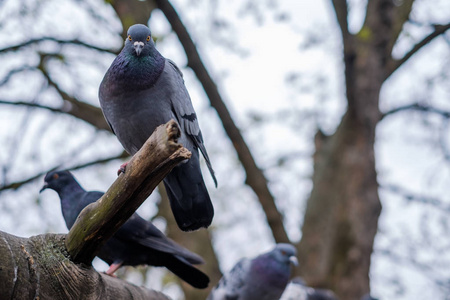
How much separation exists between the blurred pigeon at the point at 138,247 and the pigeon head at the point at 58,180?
0.10 meters

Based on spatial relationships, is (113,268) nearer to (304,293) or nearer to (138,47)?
(138,47)

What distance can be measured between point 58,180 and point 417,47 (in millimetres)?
6175

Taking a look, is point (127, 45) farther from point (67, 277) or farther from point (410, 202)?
point (410, 202)

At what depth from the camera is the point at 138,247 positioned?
4.31m

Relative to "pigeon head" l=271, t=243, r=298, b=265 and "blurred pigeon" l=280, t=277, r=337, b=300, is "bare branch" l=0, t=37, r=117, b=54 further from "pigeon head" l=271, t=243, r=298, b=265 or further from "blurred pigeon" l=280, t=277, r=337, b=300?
"blurred pigeon" l=280, t=277, r=337, b=300

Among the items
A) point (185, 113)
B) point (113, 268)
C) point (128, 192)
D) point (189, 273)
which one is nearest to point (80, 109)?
point (113, 268)

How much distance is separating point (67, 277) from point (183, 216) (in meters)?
0.93

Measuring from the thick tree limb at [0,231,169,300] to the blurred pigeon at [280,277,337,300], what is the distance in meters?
4.14

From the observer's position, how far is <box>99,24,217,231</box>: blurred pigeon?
10.5ft

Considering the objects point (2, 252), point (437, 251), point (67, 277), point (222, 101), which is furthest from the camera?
point (437, 251)

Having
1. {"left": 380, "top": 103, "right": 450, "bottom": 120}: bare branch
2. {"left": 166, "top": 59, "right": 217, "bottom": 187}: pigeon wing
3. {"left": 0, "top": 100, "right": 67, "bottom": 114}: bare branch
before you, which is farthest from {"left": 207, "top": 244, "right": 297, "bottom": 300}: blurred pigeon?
{"left": 380, "top": 103, "right": 450, "bottom": 120}: bare branch

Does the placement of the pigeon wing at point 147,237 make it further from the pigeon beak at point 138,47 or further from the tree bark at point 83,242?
the pigeon beak at point 138,47

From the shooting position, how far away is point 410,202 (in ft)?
33.1

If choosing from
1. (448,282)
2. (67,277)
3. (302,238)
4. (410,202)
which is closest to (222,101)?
(302,238)
